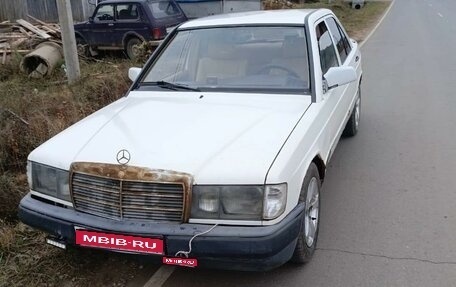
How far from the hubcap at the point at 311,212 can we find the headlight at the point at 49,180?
1.55m

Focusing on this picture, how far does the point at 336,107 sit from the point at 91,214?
2431mm

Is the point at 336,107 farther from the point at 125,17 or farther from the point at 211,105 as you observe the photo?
the point at 125,17

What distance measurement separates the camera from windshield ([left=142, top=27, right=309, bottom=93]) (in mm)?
4008

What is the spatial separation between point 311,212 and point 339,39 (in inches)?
107

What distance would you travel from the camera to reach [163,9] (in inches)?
533

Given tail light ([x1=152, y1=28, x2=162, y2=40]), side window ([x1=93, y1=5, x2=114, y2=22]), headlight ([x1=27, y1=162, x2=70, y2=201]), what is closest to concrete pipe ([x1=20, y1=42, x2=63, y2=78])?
tail light ([x1=152, y1=28, x2=162, y2=40])

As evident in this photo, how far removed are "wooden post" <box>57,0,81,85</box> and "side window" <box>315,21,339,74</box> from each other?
4.33 metres

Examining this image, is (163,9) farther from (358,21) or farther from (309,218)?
(358,21)

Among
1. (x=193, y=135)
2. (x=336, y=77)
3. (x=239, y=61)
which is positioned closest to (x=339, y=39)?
(x=336, y=77)

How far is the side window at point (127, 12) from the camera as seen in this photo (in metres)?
13.0

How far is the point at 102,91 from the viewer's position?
23.4 ft

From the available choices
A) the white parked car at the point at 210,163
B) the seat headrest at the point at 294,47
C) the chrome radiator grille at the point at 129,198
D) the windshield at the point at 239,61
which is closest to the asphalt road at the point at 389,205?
the white parked car at the point at 210,163

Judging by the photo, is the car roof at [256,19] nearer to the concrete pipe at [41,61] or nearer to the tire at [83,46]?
the concrete pipe at [41,61]

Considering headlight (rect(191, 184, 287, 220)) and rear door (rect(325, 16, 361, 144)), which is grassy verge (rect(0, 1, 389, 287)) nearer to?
headlight (rect(191, 184, 287, 220))
